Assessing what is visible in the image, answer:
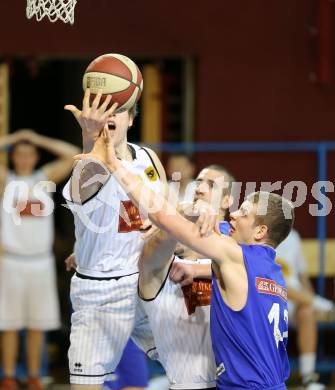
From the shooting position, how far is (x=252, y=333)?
491 cm

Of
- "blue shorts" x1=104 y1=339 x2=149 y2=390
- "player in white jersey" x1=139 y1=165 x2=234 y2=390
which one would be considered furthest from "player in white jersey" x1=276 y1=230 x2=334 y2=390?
"player in white jersey" x1=139 y1=165 x2=234 y2=390

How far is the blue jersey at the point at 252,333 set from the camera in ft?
16.1

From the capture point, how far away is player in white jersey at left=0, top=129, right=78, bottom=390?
28.8ft

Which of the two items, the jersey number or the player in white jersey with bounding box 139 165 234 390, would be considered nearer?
the jersey number

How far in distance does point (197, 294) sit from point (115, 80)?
4.04ft

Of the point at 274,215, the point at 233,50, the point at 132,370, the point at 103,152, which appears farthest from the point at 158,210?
the point at 233,50

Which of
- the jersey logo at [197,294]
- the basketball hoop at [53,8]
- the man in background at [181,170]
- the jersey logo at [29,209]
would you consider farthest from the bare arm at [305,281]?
the basketball hoop at [53,8]

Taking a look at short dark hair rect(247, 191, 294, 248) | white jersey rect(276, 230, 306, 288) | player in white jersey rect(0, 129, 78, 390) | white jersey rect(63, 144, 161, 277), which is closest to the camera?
short dark hair rect(247, 191, 294, 248)

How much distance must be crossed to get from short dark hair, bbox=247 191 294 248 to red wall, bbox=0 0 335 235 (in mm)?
4702

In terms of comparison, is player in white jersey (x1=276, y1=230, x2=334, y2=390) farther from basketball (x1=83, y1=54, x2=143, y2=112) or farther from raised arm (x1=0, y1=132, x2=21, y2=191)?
basketball (x1=83, y1=54, x2=143, y2=112)

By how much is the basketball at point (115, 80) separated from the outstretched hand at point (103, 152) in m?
0.49

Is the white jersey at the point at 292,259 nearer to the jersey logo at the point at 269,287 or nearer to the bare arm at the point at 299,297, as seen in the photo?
the bare arm at the point at 299,297

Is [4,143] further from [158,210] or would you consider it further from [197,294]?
[158,210]

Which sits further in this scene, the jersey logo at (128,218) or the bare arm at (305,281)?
the bare arm at (305,281)
